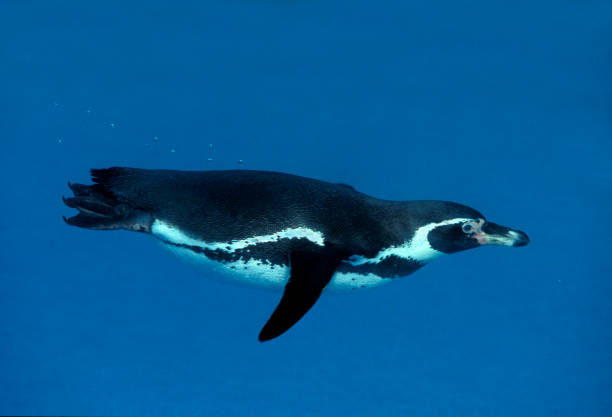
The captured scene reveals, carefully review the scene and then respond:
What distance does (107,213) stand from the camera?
2.28m

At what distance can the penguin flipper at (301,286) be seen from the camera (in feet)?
6.08

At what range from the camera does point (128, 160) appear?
153 inches

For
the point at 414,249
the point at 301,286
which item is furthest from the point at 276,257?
the point at 414,249

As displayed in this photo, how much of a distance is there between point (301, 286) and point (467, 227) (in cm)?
79

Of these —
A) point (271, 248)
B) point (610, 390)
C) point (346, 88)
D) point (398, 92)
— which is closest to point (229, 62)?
point (346, 88)

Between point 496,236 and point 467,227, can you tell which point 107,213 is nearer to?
point 467,227

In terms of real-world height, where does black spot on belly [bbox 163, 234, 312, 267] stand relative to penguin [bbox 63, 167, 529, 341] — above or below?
below

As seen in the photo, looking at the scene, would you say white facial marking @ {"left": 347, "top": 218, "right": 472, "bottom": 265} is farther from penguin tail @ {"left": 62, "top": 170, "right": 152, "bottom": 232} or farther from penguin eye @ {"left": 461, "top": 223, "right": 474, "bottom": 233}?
penguin tail @ {"left": 62, "top": 170, "right": 152, "bottom": 232}

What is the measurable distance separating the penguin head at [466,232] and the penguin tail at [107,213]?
49.9 inches

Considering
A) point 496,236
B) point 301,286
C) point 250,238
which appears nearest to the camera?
point 301,286

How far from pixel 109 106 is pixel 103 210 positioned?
2059mm

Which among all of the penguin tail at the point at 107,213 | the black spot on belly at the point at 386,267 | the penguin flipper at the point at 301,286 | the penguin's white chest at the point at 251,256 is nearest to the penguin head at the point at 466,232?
the black spot on belly at the point at 386,267

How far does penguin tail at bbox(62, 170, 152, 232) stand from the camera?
226 centimetres

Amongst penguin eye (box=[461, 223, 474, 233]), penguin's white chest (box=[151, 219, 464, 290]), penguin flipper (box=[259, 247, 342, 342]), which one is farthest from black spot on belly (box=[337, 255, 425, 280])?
penguin eye (box=[461, 223, 474, 233])
